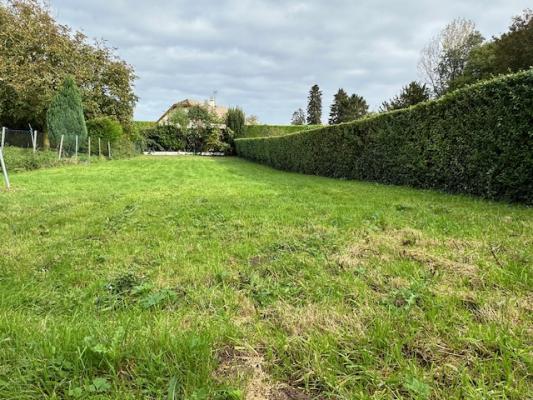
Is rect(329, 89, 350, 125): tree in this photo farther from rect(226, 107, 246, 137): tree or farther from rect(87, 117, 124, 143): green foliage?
rect(87, 117, 124, 143): green foliage

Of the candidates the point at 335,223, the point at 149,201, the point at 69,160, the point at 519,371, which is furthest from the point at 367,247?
the point at 69,160

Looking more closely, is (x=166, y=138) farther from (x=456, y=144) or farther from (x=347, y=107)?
(x=456, y=144)

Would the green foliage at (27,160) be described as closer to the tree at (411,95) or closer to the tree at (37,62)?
the tree at (37,62)

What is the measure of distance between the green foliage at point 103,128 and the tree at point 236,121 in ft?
44.9

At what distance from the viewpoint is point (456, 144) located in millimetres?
6531

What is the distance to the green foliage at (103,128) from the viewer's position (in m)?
20.7

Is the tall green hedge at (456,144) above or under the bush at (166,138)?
under

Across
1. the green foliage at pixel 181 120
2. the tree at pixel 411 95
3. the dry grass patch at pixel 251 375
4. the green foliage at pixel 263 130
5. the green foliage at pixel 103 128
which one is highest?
the tree at pixel 411 95

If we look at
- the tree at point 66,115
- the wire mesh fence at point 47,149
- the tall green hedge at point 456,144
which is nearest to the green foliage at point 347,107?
the wire mesh fence at point 47,149

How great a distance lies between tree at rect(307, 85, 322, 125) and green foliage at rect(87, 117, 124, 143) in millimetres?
44912

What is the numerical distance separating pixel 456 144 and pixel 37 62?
20.7 meters

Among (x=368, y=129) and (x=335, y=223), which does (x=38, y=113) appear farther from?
(x=335, y=223)

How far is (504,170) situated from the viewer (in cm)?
534

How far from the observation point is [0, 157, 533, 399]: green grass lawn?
141 cm
